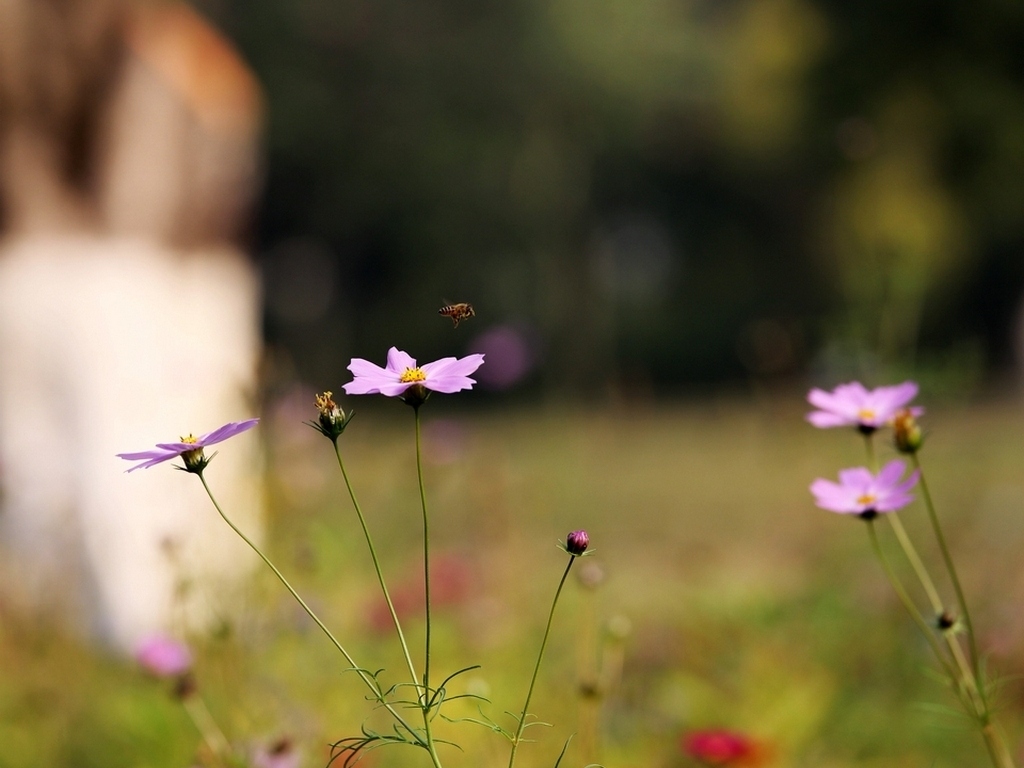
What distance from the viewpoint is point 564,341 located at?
52.2 feet

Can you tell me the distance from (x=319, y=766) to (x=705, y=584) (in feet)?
6.72

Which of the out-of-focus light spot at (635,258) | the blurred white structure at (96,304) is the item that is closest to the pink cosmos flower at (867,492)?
the blurred white structure at (96,304)

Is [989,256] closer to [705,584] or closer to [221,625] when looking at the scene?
[705,584]

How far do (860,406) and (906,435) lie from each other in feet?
0.27

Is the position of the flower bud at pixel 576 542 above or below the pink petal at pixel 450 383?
below

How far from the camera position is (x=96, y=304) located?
9.91ft

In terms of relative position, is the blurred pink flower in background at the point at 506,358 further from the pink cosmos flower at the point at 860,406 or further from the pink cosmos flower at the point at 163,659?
the pink cosmos flower at the point at 860,406

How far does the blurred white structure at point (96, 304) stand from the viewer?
113 inches

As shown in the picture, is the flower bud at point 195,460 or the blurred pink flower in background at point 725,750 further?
the blurred pink flower in background at point 725,750

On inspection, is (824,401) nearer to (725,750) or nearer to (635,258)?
(725,750)

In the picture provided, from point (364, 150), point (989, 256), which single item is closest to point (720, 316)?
point (989, 256)

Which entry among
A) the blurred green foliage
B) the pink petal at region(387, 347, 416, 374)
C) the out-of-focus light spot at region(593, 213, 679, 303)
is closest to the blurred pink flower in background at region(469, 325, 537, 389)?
the pink petal at region(387, 347, 416, 374)

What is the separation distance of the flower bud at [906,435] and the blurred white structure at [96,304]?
6.49 ft

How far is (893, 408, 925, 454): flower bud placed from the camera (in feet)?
3.02
